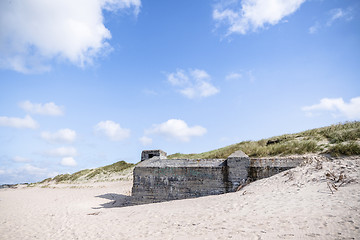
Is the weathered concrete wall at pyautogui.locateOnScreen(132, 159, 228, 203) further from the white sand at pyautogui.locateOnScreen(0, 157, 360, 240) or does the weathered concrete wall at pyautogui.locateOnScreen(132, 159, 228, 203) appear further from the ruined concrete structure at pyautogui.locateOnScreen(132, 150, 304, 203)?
the white sand at pyautogui.locateOnScreen(0, 157, 360, 240)

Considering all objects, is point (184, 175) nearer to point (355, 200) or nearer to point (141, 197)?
point (141, 197)

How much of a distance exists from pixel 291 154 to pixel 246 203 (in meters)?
8.48

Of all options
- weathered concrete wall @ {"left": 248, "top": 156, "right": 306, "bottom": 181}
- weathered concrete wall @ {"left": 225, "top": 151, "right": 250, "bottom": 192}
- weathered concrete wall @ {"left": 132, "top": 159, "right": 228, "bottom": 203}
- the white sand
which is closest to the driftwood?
the white sand

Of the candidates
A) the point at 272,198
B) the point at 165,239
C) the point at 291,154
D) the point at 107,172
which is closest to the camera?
the point at 165,239

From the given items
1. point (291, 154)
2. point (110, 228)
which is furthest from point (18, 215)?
point (291, 154)

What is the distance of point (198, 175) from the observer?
11086 millimetres

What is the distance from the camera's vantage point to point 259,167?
10500 millimetres

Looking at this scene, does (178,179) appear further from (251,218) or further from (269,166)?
(251,218)

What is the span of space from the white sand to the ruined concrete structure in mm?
711

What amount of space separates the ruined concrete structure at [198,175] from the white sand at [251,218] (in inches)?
28.0

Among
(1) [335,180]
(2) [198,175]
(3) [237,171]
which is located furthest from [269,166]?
(2) [198,175]

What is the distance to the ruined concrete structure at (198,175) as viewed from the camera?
10.5 m

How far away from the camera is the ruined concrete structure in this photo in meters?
10.5

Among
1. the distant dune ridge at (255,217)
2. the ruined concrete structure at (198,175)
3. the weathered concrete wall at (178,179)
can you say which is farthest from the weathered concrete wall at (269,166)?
the weathered concrete wall at (178,179)
